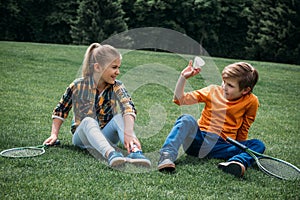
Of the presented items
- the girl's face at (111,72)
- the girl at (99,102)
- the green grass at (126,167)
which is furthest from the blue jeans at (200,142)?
the girl's face at (111,72)

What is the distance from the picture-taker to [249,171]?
3230mm

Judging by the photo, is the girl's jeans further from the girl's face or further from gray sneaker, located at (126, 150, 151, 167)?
the girl's face

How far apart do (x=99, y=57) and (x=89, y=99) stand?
38 centimetres

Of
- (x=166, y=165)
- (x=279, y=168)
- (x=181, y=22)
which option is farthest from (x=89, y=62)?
(x=181, y=22)

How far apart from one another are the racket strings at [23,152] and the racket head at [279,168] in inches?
69.2

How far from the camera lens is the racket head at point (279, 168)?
10.1ft

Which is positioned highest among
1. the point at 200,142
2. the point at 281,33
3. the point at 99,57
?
the point at 99,57

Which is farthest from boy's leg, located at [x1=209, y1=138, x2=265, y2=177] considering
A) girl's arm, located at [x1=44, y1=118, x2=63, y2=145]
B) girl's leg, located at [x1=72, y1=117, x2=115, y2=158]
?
girl's arm, located at [x1=44, y1=118, x2=63, y2=145]

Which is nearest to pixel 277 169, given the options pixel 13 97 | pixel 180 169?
pixel 180 169

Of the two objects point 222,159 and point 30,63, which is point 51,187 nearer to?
point 222,159

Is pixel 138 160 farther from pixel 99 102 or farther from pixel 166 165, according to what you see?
pixel 99 102

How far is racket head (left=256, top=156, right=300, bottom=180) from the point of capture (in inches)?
122

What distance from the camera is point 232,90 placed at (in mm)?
3525

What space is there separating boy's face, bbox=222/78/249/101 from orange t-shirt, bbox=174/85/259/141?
5cm
